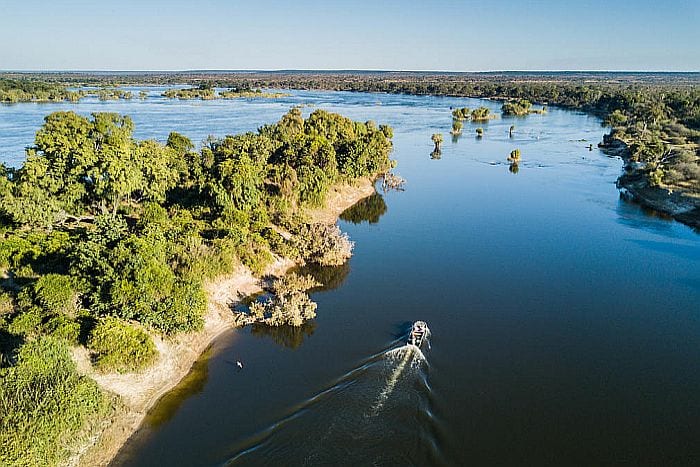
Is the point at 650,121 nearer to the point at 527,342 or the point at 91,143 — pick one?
the point at 527,342

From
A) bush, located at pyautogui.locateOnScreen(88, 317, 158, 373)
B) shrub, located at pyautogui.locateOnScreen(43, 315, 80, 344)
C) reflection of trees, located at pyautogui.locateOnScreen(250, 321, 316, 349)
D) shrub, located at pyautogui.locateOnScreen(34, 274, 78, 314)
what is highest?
shrub, located at pyautogui.locateOnScreen(34, 274, 78, 314)

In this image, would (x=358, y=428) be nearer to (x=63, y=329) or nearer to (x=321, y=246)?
(x=63, y=329)

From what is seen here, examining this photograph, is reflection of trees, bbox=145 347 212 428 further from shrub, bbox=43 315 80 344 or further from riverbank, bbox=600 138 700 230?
riverbank, bbox=600 138 700 230

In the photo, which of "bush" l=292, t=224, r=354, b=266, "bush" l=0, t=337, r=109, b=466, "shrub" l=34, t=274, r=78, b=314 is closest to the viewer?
"bush" l=0, t=337, r=109, b=466

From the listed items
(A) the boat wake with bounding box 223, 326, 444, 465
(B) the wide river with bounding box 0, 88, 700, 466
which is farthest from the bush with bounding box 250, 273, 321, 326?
(A) the boat wake with bounding box 223, 326, 444, 465

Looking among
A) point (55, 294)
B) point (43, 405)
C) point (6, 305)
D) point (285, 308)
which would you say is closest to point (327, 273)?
point (285, 308)

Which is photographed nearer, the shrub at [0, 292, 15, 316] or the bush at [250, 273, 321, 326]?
the shrub at [0, 292, 15, 316]
